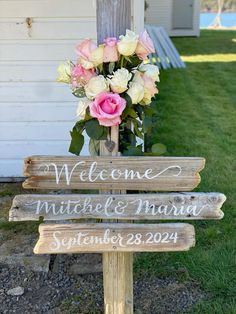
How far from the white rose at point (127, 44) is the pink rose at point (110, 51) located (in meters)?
0.02

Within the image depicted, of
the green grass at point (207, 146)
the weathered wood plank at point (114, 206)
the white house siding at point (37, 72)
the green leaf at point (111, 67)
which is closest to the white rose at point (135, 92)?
the green leaf at point (111, 67)

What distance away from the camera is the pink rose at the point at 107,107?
189 centimetres

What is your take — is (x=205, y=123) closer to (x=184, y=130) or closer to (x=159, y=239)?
(x=184, y=130)

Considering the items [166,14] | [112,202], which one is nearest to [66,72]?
[112,202]

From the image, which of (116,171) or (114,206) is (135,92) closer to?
(116,171)

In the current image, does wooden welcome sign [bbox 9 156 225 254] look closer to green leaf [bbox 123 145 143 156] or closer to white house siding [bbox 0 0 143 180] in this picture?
green leaf [bbox 123 145 143 156]

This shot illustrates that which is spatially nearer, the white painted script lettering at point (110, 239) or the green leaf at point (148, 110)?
the white painted script lettering at point (110, 239)

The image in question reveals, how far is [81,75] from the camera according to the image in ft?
6.50

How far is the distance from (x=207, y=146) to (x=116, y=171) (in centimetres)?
377

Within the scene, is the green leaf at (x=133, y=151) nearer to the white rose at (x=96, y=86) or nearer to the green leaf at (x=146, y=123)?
the green leaf at (x=146, y=123)

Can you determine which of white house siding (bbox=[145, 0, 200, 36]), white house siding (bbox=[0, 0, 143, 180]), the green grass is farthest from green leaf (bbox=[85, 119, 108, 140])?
white house siding (bbox=[145, 0, 200, 36])

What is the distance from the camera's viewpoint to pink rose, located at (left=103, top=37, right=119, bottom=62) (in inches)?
75.8

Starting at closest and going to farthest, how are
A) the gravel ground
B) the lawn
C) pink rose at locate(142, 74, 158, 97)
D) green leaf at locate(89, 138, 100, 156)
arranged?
1. pink rose at locate(142, 74, 158, 97)
2. green leaf at locate(89, 138, 100, 156)
3. the gravel ground
4. the lawn

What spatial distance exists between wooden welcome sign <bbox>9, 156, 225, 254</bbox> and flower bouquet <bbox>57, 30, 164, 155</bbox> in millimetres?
138
